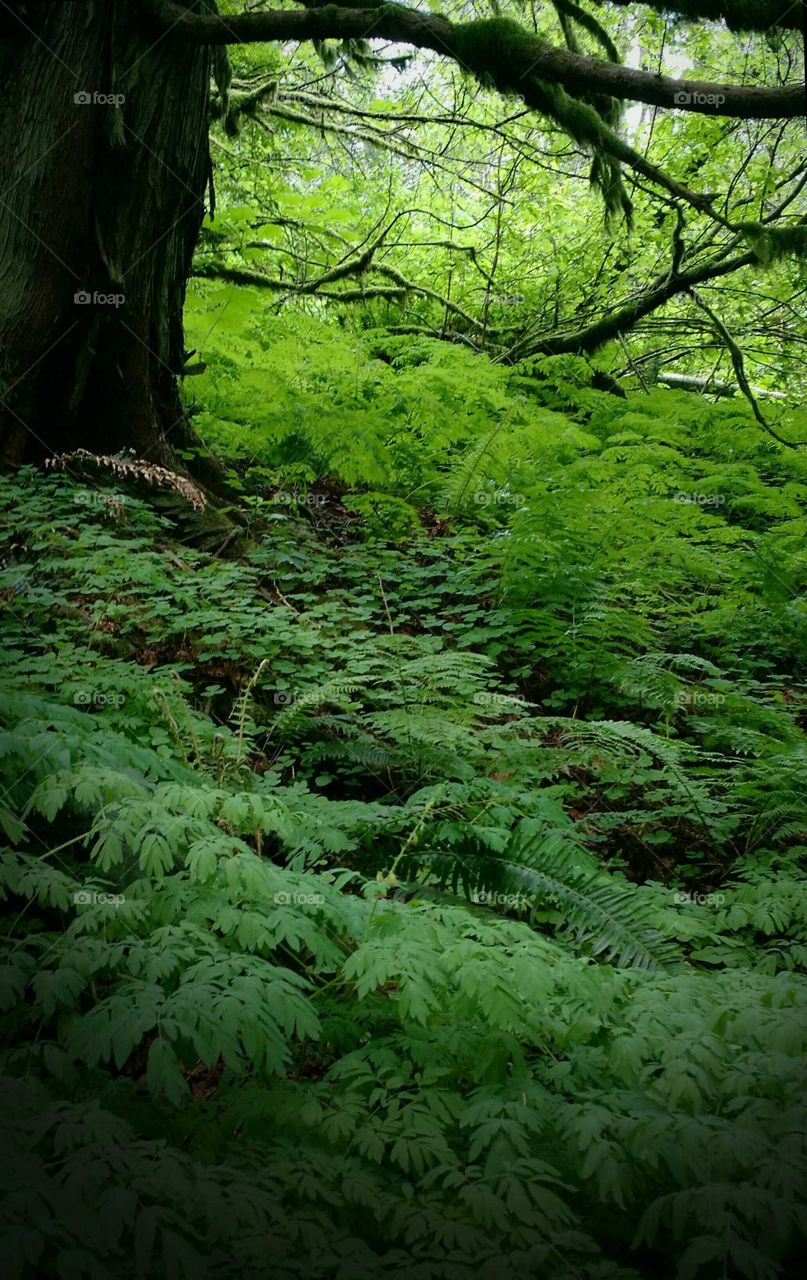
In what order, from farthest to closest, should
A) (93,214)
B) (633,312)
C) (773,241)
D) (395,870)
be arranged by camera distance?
(633,312) < (773,241) < (93,214) < (395,870)

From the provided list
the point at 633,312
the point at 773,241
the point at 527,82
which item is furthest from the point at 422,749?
the point at 633,312

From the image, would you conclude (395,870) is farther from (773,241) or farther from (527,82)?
(773,241)

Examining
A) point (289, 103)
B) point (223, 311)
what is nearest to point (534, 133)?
point (289, 103)

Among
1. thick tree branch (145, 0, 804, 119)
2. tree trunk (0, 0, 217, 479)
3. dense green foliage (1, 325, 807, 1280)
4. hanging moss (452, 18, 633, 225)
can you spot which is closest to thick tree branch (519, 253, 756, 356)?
dense green foliage (1, 325, 807, 1280)

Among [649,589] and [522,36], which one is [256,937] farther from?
[522,36]

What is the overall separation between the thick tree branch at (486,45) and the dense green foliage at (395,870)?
231cm

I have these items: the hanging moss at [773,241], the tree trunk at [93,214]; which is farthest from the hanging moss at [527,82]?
the tree trunk at [93,214]

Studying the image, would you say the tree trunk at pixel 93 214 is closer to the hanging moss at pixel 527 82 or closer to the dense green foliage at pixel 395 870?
the dense green foliage at pixel 395 870

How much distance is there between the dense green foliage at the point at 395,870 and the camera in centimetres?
157

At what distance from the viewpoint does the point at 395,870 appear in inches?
Answer: 121

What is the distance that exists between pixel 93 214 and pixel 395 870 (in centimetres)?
472

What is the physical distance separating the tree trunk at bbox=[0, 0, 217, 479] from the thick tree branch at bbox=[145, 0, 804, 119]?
16.8 inches

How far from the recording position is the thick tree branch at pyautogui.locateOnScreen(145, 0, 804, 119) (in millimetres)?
4016

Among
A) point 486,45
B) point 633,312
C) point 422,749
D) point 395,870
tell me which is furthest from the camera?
point 633,312
